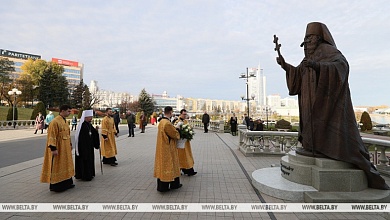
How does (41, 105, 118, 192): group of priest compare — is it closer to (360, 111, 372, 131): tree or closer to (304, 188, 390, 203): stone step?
(304, 188, 390, 203): stone step

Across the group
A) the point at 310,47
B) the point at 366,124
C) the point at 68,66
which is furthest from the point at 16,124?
the point at 68,66

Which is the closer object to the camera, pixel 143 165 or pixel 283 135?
pixel 143 165

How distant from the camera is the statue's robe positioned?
4.40 metres

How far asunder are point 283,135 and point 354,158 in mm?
5014

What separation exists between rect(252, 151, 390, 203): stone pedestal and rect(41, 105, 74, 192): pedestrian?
4437 mm

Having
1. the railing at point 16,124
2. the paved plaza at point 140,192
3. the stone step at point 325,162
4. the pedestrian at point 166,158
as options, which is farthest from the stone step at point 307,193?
the railing at point 16,124

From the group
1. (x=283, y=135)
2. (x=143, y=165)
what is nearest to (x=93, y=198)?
A: (x=143, y=165)

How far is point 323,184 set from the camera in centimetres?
430

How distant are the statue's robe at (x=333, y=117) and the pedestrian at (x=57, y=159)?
17.8ft

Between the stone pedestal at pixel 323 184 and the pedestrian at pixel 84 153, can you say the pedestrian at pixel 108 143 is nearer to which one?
the pedestrian at pixel 84 153

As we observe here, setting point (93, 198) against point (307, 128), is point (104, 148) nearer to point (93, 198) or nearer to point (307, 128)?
point (93, 198)

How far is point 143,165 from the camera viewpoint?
26.0 ft

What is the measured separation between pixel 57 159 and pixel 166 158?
2475 mm

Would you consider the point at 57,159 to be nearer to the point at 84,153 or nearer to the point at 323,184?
the point at 84,153
